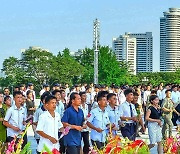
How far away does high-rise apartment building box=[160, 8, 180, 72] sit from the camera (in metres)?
146

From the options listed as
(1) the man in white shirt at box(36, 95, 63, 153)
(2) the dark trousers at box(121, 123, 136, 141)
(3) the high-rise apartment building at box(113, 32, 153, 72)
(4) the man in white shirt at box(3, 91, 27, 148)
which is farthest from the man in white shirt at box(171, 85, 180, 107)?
(3) the high-rise apartment building at box(113, 32, 153, 72)

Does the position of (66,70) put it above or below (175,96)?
above

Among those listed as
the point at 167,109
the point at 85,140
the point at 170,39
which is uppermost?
the point at 170,39

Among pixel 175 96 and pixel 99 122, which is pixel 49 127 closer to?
pixel 99 122

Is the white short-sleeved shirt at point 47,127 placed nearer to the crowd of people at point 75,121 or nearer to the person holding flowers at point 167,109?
the crowd of people at point 75,121

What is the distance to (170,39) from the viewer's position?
147625 mm

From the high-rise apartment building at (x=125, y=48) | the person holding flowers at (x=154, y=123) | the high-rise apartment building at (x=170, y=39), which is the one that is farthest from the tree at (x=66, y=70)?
the high-rise apartment building at (x=170, y=39)

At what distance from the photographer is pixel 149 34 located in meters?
158

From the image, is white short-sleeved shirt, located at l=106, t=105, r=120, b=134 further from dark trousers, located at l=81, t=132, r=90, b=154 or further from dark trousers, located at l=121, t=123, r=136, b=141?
dark trousers, located at l=81, t=132, r=90, b=154

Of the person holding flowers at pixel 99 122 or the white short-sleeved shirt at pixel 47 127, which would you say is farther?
the person holding flowers at pixel 99 122

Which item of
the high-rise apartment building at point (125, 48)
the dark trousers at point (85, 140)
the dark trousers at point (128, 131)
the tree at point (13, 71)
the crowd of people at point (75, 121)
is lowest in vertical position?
the dark trousers at point (85, 140)

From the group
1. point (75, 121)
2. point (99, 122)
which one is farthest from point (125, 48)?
point (75, 121)

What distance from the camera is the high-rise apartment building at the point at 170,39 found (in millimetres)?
145500

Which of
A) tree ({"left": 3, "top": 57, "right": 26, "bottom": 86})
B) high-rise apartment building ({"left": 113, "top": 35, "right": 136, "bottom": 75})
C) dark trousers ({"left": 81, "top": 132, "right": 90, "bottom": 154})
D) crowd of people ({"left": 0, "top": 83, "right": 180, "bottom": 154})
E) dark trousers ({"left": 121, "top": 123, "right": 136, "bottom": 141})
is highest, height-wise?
high-rise apartment building ({"left": 113, "top": 35, "right": 136, "bottom": 75})
